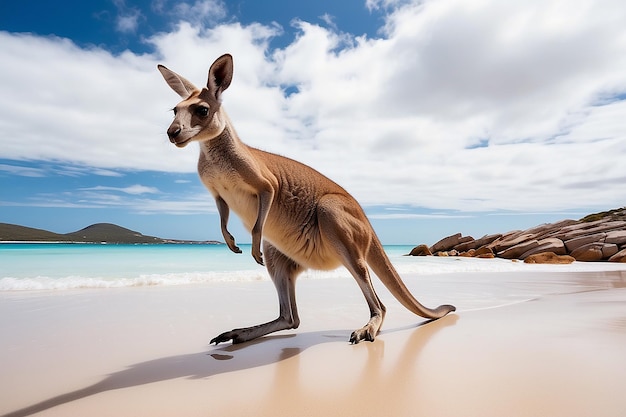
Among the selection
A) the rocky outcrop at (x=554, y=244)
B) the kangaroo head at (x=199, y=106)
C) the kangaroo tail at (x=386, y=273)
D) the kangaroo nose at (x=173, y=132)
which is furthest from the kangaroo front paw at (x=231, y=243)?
the rocky outcrop at (x=554, y=244)

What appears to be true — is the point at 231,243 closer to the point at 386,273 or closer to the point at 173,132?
the point at 173,132

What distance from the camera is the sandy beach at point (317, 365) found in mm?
1791

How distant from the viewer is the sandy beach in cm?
179

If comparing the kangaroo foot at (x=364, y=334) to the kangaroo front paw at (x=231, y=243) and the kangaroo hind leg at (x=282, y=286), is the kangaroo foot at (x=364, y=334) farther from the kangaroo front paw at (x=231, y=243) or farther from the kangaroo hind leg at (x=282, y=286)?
the kangaroo front paw at (x=231, y=243)

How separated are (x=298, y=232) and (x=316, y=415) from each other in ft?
5.54

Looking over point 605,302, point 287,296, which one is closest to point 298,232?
point 287,296

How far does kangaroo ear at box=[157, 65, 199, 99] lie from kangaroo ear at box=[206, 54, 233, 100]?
150 mm

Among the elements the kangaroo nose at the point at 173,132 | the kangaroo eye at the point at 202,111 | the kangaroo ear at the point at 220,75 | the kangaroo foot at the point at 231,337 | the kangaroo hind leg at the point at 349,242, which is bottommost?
the kangaroo foot at the point at 231,337

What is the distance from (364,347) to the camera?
112 inches

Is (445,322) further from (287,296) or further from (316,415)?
(316,415)

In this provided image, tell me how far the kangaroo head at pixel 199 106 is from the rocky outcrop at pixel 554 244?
52.1 ft

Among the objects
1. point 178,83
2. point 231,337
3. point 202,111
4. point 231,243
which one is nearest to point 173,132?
point 202,111

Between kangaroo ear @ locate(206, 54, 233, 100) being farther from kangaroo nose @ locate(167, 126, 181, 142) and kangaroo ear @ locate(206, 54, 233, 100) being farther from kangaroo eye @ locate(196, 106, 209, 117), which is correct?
kangaroo nose @ locate(167, 126, 181, 142)

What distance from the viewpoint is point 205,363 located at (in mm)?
2518
